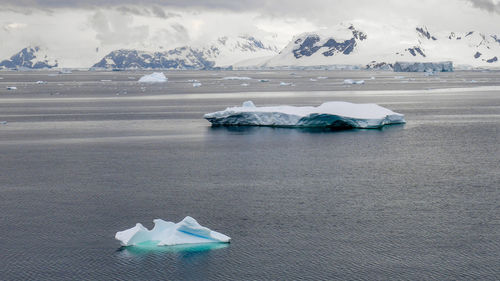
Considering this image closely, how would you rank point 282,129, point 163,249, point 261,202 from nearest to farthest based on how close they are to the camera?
point 163,249
point 261,202
point 282,129

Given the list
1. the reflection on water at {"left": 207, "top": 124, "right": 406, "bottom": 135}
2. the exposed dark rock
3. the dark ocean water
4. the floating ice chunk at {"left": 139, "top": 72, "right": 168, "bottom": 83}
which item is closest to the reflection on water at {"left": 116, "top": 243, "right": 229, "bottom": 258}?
the dark ocean water

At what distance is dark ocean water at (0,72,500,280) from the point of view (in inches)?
533

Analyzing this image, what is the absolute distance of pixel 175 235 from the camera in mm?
15008

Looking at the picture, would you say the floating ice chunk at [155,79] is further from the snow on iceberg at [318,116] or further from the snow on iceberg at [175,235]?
the snow on iceberg at [175,235]

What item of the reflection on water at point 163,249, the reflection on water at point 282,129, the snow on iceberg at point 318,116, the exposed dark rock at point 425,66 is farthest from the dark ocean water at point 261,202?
the exposed dark rock at point 425,66

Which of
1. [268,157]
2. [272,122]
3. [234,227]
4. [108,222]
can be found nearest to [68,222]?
[108,222]

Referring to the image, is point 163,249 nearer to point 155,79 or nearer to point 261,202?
point 261,202

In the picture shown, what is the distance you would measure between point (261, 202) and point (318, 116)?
1937 cm

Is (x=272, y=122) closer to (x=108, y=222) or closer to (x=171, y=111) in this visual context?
(x=171, y=111)

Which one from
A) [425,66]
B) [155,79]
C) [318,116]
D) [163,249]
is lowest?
[163,249]

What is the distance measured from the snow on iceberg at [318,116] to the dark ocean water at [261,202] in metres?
0.90

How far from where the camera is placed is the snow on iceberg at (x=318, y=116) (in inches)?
1475

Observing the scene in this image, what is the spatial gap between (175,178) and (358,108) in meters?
17.3

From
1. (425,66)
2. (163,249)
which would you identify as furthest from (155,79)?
(163,249)
